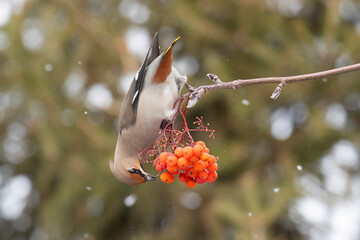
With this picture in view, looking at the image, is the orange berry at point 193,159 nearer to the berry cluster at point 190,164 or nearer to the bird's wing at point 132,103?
the berry cluster at point 190,164

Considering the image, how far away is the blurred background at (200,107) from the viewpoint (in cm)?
364

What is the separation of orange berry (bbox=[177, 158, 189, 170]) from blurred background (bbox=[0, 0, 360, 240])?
2176 mm

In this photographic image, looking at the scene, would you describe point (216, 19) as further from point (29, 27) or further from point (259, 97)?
point (29, 27)

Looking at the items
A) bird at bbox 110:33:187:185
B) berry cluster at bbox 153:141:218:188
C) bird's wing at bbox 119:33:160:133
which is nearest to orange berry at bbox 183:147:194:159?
berry cluster at bbox 153:141:218:188

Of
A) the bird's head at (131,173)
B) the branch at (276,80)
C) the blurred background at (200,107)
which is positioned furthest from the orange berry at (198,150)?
the blurred background at (200,107)

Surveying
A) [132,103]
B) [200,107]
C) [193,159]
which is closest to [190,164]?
[193,159]

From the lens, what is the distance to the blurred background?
11.9 ft

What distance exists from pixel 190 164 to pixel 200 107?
2405 mm

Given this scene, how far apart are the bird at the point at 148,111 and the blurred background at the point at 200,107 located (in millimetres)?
1917

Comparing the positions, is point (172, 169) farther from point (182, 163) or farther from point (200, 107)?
point (200, 107)

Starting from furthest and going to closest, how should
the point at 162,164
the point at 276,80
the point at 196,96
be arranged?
1. the point at 162,164
2. the point at 196,96
3. the point at 276,80

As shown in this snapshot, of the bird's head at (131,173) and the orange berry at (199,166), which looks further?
the bird's head at (131,173)

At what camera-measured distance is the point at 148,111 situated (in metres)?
1.60

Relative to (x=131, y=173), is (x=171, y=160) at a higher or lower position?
higher
